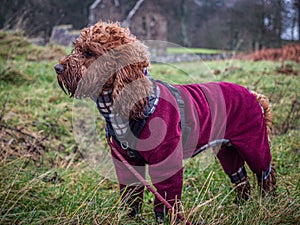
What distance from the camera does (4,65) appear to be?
5863mm

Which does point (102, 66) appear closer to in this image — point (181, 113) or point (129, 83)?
point (129, 83)

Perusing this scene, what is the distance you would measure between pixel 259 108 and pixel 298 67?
7.40 m

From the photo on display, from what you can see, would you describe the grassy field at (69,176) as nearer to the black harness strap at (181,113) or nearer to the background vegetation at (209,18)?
the black harness strap at (181,113)

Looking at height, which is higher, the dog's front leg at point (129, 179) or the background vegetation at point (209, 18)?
the background vegetation at point (209, 18)

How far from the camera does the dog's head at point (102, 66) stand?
80.7 inches

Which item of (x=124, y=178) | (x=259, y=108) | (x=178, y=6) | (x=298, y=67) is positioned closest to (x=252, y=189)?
(x=259, y=108)

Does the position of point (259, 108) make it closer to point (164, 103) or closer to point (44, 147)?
point (164, 103)

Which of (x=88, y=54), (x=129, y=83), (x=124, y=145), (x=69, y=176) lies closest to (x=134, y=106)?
(x=129, y=83)

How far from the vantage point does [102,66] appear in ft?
6.81

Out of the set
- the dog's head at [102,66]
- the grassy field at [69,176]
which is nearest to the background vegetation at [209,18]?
the grassy field at [69,176]

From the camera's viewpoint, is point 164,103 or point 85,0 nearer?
point 164,103

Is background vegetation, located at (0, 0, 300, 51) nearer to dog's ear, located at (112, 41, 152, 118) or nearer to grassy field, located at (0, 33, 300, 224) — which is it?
grassy field, located at (0, 33, 300, 224)

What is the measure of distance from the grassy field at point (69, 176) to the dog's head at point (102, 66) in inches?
26.3

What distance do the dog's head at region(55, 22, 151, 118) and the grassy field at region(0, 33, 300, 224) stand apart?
668mm
